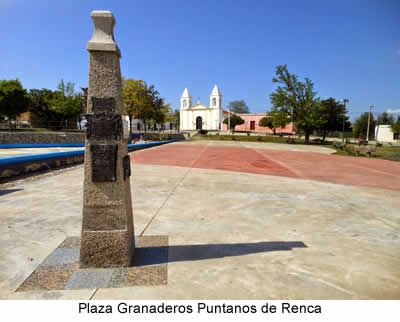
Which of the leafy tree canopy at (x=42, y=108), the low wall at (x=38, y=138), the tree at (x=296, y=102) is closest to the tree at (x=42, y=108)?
the leafy tree canopy at (x=42, y=108)

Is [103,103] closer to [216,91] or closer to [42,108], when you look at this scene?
[42,108]

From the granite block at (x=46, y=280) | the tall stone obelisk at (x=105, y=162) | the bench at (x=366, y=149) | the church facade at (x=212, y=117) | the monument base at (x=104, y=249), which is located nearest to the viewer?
the granite block at (x=46, y=280)

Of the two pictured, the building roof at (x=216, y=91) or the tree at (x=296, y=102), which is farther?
the building roof at (x=216, y=91)

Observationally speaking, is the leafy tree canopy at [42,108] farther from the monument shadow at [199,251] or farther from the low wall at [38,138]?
the monument shadow at [199,251]

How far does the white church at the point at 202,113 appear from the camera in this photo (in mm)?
75062

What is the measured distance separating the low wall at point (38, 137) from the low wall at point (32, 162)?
15144 millimetres

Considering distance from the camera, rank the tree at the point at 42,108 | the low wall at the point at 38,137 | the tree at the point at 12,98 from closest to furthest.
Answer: the low wall at the point at 38,137
the tree at the point at 12,98
the tree at the point at 42,108

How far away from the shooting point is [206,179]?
8.50 meters

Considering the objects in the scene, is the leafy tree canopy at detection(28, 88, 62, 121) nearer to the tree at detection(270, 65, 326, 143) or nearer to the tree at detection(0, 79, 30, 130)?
the tree at detection(0, 79, 30, 130)

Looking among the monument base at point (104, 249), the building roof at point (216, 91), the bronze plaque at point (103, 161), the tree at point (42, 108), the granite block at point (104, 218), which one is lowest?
the monument base at point (104, 249)

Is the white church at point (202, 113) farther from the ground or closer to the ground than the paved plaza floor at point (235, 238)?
farther from the ground

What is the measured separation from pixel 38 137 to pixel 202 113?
57052 millimetres

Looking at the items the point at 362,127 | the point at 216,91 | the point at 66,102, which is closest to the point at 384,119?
the point at 362,127

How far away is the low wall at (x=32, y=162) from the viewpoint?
761cm
